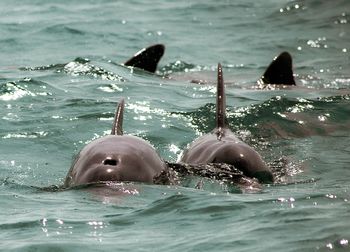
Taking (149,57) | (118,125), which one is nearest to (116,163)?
(118,125)

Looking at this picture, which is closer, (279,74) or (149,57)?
(279,74)

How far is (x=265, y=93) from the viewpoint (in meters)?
15.3

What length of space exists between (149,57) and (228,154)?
839 centimetres

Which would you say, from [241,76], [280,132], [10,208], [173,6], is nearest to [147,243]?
[10,208]

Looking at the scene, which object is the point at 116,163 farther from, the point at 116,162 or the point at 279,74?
the point at 279,74

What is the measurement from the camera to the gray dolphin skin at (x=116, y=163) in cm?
829

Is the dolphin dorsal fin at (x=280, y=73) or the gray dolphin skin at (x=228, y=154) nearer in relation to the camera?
the gray dolphin skin at (x=228, y=154)

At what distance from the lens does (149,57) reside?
1772cm

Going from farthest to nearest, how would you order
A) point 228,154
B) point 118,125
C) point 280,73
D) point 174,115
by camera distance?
point 280,73, point 174,115, point 118,125, point 228,154

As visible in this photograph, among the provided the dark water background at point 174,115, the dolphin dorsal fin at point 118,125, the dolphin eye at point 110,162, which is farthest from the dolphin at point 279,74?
the dolphin eye at point 110,162

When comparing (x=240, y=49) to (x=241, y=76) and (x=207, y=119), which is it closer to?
(x=241, y=76)

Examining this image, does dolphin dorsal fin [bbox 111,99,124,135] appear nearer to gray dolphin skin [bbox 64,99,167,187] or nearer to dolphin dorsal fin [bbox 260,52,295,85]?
gray dolphin skin [bbox 64,99,167,187]

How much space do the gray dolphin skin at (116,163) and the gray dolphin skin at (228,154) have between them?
0.65 meters

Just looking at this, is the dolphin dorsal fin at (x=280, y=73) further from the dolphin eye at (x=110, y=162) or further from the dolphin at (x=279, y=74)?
the dolphin eye at (x=110, y=162)
